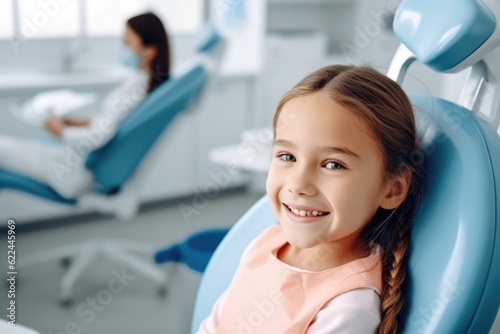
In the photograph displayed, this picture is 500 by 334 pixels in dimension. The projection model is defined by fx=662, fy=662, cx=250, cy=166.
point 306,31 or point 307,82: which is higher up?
point 307,82

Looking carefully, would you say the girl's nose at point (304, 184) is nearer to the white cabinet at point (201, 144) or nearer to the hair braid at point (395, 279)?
the hair braid at point (395, 279)

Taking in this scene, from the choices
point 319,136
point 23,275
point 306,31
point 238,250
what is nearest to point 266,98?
point 306,31

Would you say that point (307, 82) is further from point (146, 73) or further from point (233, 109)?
point (233, 109)

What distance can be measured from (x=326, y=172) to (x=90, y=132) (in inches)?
66.9

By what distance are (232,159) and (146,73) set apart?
0.65 metres

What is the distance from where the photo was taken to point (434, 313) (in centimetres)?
88

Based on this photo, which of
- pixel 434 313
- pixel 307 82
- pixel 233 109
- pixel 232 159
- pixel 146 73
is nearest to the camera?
pixel 434 313

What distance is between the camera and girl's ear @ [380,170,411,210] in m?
0.98

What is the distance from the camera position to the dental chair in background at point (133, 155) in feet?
8.21

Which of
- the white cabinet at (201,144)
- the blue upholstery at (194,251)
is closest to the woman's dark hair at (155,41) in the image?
the white cabinet at (201,144)

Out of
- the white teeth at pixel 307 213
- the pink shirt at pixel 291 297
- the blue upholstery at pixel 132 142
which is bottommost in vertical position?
the blue upholstery at pixel 132 142

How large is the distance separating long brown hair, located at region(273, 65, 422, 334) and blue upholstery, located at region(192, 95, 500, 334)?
0.06ft

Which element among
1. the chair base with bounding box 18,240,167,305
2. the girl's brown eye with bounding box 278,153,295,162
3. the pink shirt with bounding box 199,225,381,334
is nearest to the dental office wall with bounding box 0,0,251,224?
the chair base with bounding box 18,240,167,305

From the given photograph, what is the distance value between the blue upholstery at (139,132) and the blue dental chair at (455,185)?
1587 millimetres
